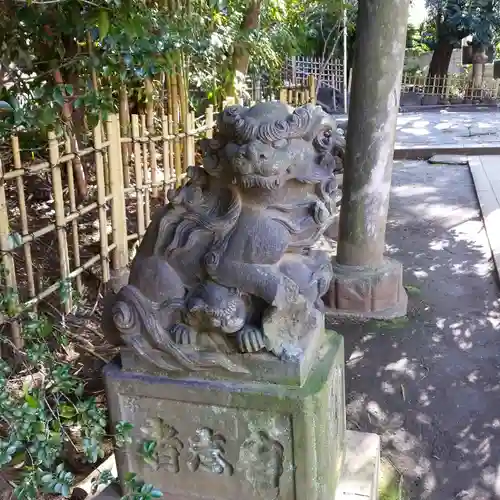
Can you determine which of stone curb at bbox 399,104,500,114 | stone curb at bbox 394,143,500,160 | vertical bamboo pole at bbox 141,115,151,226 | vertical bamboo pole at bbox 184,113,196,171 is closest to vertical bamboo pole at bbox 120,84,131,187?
vertical bamboo pole at bbox 141,115,151,226

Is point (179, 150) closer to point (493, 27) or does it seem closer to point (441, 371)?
point (441, 371)

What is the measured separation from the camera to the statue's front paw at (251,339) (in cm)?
167

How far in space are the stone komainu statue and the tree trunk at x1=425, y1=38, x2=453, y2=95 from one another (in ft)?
54.0

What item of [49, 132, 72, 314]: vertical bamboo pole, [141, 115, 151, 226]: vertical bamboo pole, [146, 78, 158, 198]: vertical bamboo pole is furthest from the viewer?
[146, 78, 158, 198]: vertical bamboo pole

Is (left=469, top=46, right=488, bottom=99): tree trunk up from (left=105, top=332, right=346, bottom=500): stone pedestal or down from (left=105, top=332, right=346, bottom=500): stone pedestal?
up

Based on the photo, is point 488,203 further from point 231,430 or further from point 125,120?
point 231,430

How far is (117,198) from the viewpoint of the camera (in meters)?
4.30

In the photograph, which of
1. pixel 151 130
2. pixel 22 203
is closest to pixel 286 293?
pixel 22 203

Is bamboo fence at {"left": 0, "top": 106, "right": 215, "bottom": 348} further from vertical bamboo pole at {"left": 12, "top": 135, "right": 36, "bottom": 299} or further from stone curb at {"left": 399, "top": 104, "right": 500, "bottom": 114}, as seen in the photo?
stone curb at {"left": 399, "top": 104, "right": 500, "bottom": 114}

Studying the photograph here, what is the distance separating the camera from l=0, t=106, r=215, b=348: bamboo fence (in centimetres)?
318

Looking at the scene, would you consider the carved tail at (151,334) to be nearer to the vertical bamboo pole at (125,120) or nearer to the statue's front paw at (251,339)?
the statue's front paw at (251,339)

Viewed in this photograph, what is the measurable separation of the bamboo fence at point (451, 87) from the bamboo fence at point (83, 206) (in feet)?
42.0

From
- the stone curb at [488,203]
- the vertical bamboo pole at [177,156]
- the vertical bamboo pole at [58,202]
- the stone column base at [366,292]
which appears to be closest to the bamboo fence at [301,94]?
the stone curb at [488,203]

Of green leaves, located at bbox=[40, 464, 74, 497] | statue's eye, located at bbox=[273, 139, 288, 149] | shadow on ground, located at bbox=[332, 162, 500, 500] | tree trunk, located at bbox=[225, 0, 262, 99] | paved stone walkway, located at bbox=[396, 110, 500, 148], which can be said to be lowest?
shadow on ground, located at bbox=[332, 162, 500, 500]
